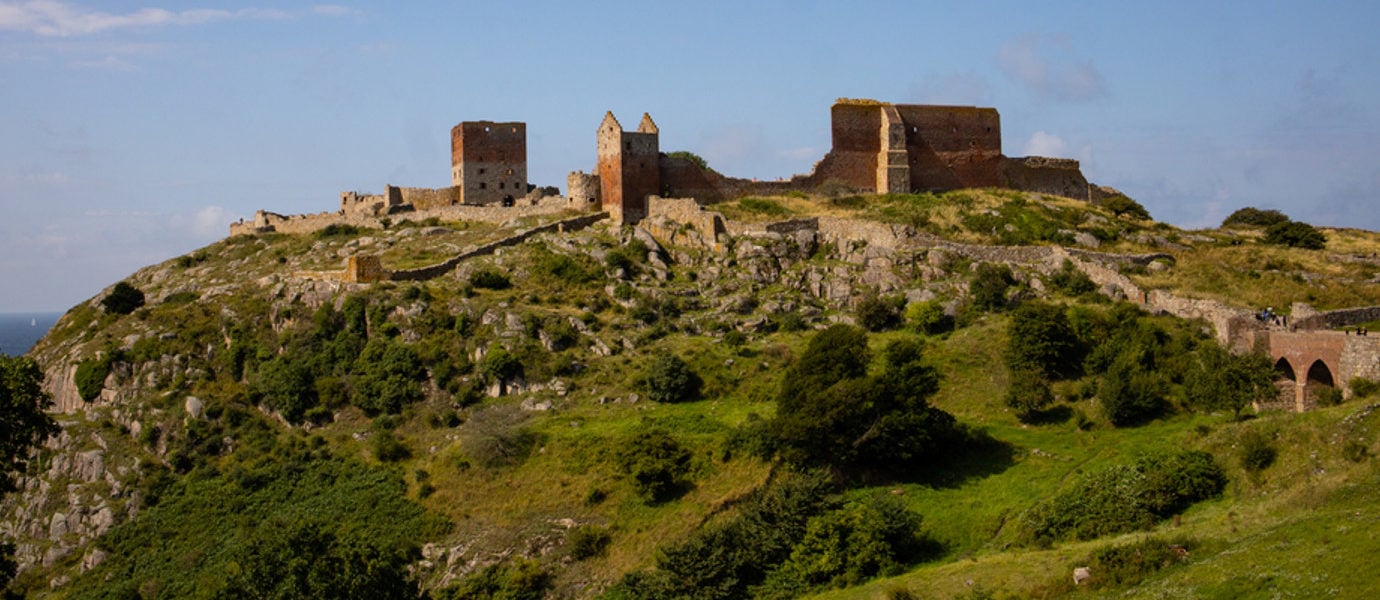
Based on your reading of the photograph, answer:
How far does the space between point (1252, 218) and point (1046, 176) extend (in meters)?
15.8

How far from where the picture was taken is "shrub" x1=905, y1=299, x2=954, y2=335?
49875 mm

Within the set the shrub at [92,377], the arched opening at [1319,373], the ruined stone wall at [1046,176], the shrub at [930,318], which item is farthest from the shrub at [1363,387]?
the shrub at [92,377]

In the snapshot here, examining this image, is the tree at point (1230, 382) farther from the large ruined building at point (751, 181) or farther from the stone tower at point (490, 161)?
the stone tower at point (490, 161)

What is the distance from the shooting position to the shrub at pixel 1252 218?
246 ft

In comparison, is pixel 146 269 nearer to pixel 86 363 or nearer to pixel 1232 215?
pixel 86 363

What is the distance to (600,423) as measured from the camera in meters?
46.3

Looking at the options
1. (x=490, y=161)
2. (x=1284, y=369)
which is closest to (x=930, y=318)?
(x=1284, y=369)

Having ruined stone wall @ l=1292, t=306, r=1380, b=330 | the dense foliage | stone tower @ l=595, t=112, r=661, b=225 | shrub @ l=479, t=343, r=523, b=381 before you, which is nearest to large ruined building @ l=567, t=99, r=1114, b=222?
stone tower @ l=595, t=112, r=661, b=225

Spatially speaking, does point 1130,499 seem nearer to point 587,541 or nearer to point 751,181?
point 587,541

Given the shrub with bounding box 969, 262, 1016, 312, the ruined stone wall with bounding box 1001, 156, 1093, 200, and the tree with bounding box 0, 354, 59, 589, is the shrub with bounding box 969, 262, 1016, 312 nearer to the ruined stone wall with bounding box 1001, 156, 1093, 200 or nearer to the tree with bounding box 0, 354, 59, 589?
the ruined stone wall with bounding box 1001, 156, 1093, 200

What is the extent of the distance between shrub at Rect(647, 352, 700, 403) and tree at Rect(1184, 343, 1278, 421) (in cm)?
1689

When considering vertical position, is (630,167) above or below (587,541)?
above

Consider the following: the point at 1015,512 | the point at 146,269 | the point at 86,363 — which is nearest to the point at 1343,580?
the point at 1015,512

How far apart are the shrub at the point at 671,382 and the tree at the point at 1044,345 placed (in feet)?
36.9
